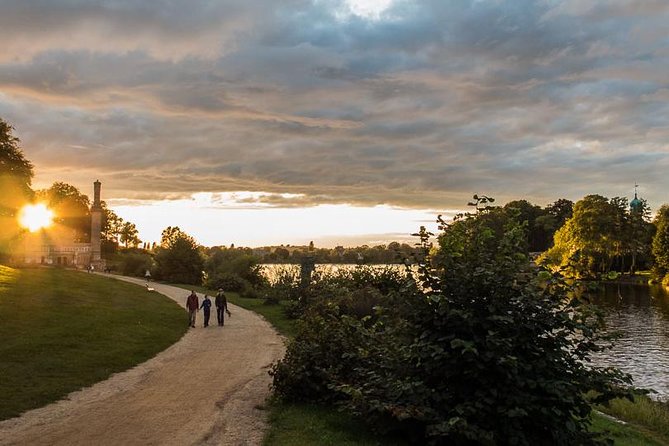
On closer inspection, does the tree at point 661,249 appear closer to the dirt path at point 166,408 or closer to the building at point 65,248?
the dirt path at point 166,408

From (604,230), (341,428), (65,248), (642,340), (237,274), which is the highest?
(604,230)

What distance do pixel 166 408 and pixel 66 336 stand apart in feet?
32.8

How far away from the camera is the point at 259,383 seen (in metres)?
15.0

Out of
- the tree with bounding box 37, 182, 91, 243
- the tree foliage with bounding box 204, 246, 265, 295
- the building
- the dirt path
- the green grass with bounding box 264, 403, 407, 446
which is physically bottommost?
the dirt path

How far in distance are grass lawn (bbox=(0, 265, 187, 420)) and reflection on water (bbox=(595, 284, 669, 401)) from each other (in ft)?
42.3

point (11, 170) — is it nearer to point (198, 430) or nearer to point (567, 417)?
point (198, 430)

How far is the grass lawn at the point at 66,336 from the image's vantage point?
13.9 metres

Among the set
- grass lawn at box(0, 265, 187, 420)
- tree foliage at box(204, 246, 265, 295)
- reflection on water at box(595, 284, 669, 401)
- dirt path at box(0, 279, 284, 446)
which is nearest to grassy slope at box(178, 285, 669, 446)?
dirt path at box(0, 279, 284, 446)

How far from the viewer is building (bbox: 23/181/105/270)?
76.7 m

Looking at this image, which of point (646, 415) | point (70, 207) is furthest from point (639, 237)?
point (70, 207)

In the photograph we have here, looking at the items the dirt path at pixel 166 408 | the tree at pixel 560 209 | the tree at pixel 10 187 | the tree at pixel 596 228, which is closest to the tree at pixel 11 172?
the tree at pixel 10 187

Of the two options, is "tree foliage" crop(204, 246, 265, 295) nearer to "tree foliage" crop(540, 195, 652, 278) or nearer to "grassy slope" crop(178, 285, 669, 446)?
"grassy slope" crop(178, 285, 669, 446)

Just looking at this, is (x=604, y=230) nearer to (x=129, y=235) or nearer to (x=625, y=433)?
(x=625, y=433)

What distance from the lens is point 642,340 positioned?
32.3 m
